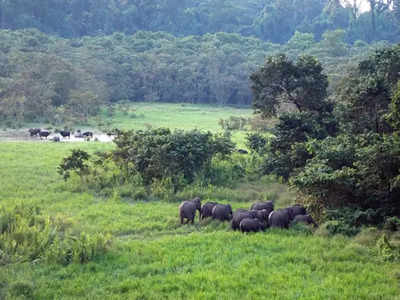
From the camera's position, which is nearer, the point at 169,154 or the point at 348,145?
the point at 348,145

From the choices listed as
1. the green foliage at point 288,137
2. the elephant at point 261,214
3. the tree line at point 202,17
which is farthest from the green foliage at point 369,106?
the tree line at point 202,17

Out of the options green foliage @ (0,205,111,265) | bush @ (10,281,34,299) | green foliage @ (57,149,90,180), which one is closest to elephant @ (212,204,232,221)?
green foliage @ (0,205,111,265)

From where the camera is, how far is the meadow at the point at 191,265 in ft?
23.4

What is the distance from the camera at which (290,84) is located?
16984 mm

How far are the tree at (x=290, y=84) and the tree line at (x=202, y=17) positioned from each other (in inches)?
2497

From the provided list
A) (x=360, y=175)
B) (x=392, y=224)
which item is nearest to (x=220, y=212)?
(x=360, y=175)

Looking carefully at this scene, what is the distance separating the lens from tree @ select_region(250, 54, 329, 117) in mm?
16797

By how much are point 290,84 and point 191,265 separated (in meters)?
10.3

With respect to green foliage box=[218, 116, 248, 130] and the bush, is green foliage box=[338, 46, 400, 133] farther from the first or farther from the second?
green foliage box=[218, 116, 248, 130]

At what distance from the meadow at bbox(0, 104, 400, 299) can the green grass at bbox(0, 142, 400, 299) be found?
0.05 ft

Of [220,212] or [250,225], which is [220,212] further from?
[250,225]

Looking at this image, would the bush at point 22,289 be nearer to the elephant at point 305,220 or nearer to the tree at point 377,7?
the elephant at point 305,220

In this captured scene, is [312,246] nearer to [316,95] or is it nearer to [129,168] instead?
[129,168]

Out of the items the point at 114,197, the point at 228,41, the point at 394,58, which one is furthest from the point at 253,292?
the point at 228,41
